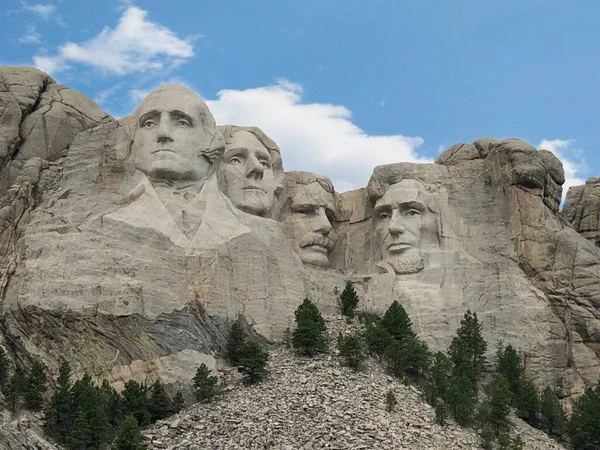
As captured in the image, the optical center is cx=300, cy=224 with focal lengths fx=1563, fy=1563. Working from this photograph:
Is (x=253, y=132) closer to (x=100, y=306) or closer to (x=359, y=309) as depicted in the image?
(x=359, y=309)

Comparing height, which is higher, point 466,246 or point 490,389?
point 466,246

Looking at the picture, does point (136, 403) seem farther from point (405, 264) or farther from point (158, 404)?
point (405, 264)

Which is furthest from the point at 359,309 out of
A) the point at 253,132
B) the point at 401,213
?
the point at 253,132

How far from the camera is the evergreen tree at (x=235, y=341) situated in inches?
1417

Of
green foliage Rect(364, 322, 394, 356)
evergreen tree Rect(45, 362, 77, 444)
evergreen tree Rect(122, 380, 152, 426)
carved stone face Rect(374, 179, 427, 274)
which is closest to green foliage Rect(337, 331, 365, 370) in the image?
green foliage Rect(364, 322, 394, 356)

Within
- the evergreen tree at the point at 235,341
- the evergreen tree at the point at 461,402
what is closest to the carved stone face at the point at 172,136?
the evergreen tree at the point at 235,341

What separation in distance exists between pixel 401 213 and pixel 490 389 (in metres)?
6.27

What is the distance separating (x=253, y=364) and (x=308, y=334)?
1844 millimetres

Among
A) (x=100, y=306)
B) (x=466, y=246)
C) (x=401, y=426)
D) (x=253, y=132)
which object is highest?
(x=253, y=132)

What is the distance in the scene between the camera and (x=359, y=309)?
3994cm

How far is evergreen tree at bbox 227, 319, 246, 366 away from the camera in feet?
118

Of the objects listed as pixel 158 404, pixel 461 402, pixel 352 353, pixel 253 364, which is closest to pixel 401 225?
pixel 352 353

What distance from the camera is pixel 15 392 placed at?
3328 centimetres

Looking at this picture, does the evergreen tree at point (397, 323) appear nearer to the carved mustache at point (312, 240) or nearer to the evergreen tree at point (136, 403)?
the carved mustache at point (312, 240)
